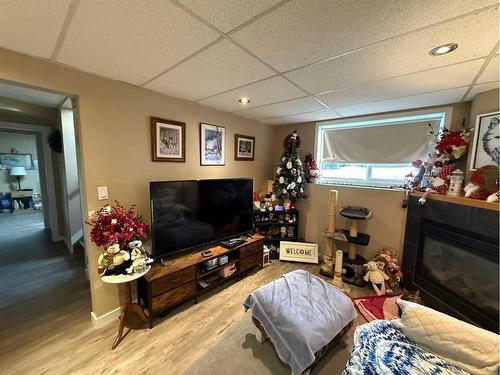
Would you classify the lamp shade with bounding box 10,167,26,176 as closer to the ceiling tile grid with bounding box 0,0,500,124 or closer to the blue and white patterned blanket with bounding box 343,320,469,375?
the ceiling tile grid with bounding box 0,0,500,124

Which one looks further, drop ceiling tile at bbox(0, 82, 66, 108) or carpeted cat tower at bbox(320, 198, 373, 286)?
carpeted cat tower at bbox(320, 198, 373, 286)

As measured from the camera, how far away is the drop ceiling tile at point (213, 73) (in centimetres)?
132

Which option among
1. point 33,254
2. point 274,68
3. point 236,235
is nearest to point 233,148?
point 236,235

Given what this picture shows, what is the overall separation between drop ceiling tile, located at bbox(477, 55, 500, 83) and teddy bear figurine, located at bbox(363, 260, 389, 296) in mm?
2034

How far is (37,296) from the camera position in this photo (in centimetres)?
226

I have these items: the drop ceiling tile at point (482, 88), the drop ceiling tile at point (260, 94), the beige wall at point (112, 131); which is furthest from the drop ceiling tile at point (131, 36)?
the drop ceiling tile at point (482, 88)

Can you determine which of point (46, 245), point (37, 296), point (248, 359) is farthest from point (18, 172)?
point (248, 359)

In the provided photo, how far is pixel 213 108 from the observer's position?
8.75ft

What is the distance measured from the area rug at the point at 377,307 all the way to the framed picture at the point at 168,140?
261 cm

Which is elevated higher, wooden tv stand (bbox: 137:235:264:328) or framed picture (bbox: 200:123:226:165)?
framed picture (bbox: 200:123:226:165)

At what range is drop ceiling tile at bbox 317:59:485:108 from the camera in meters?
1.47

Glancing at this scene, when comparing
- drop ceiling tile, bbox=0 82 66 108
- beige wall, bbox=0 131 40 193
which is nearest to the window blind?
drop ceiling tile, bbox=0 82 66 108

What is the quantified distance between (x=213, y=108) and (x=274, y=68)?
4.43ft

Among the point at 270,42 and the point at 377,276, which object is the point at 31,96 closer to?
the point at 270,42
